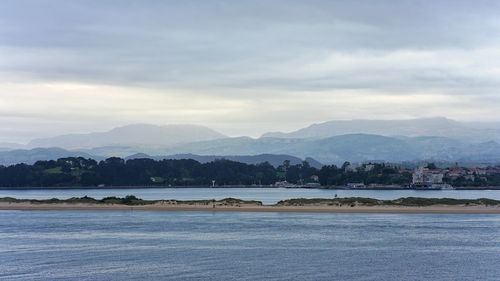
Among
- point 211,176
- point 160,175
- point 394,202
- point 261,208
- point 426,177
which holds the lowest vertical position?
point 261,208

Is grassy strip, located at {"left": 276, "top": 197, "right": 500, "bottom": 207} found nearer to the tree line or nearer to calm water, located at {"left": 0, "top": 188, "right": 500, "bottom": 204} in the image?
calm water, located at {"left": 0, "top": 188, "right": 500, "bottom": 204}

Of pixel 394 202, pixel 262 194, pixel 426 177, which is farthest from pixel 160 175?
pixel 394 202

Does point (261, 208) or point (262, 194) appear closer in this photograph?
point (261, 208)

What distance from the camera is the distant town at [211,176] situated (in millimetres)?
171875

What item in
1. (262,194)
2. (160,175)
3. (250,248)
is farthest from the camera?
(160,175)

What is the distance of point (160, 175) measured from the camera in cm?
18912

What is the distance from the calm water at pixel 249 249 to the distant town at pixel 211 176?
103344 millimetres

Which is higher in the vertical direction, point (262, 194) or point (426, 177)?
point (426, 177)

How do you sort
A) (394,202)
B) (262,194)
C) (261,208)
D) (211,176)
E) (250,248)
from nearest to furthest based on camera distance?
(250,248), (261,208), (394,202), (262,194), (211,176)

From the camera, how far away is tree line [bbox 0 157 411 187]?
572 feet

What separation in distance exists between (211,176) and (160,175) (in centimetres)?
1340

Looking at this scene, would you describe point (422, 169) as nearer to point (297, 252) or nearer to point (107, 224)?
point (107, 224)

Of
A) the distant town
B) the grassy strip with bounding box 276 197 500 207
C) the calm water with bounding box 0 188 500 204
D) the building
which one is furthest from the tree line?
the grassy strip with bounding box 276 197 500 207

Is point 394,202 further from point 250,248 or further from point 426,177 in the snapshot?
point 426,177
